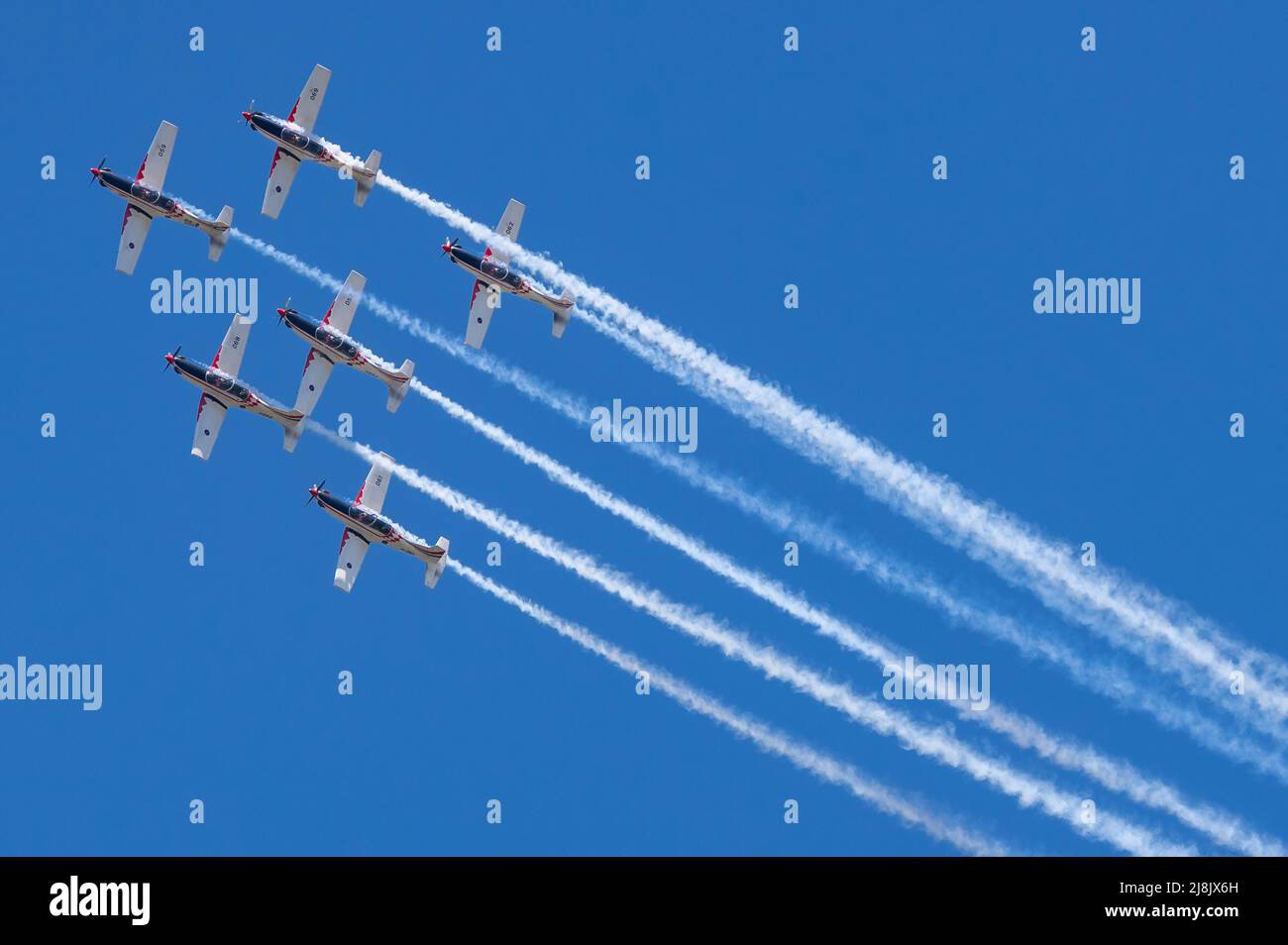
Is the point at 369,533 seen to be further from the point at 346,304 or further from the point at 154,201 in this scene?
Result: the point at 154,201

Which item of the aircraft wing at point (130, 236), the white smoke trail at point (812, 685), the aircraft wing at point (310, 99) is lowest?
the white smoke trail at point (812, 685)

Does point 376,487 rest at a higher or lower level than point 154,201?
lower

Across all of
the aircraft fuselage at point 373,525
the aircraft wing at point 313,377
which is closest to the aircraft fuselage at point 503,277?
the aircraft wing at point 313,377

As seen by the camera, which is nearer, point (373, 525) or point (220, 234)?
point (373, 525)

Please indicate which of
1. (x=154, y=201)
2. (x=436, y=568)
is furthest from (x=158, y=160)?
(x=436, y=568)

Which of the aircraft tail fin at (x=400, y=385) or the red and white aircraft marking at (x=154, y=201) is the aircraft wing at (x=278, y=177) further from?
the aircraft tail fin at (x=400, y=385)
